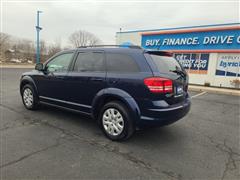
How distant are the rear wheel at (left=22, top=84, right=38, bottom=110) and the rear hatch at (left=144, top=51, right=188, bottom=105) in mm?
3469

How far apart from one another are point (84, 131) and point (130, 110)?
1282 mm

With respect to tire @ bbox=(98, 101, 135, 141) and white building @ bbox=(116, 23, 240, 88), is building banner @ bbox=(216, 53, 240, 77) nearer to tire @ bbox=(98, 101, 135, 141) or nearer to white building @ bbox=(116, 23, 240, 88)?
white building @ bbox=(116, 23, 240, 88)

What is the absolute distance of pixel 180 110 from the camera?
3.36 meters

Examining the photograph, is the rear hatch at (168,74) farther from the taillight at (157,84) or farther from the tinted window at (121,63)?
the tinted window at (121,63)

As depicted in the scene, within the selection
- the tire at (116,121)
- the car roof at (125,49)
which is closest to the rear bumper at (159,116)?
the tire at (116,121)

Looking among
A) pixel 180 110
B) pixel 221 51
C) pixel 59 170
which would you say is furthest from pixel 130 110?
pixel 221 51

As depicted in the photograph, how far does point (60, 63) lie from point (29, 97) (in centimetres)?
158

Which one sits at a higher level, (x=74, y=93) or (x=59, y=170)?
(x=74, y=93)

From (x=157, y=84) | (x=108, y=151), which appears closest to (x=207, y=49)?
(x=157, y=84)

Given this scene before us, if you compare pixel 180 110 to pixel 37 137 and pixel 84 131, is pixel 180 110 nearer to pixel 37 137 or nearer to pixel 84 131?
pixel 84 131

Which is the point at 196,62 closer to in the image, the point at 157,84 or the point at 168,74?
the point at 168,74

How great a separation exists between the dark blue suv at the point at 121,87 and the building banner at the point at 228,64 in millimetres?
10951

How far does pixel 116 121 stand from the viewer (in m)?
3.46

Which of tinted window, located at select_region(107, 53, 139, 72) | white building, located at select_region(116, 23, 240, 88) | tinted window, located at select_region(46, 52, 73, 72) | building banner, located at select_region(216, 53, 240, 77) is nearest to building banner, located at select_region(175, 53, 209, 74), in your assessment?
white building, located at select_region(116, 23, 240, 88)
